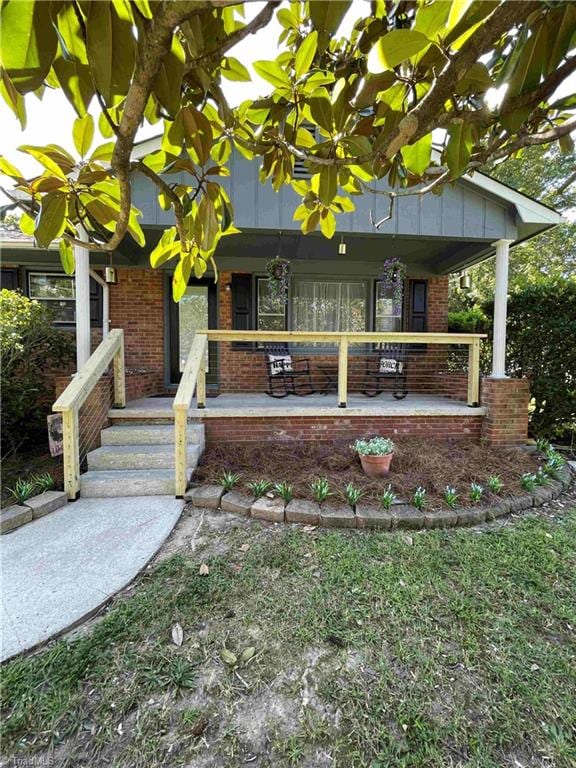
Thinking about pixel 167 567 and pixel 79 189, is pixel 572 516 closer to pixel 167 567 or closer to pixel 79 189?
pixel 167 567

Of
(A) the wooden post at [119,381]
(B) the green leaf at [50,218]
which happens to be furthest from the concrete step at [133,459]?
(B) the green leaf at [50,218]

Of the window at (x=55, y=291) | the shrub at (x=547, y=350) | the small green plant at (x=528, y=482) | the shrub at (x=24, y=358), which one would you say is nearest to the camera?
the small green plant at (x=528, y=482)

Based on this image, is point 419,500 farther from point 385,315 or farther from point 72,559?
point 385,315

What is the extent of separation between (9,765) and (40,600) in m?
0.96

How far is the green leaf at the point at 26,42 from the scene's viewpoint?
0.75m

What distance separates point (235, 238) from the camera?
5.64 m

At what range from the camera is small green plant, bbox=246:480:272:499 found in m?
A: 3.46

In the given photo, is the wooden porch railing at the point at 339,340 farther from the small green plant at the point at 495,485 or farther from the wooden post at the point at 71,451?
the small green plant at the point at 495,485

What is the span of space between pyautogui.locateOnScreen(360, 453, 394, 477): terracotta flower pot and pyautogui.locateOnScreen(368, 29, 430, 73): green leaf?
11.3ft

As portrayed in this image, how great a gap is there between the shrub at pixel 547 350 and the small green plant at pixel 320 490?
3.87 metres

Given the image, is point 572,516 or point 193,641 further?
point 572,516

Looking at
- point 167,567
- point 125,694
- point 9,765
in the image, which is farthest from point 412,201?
point 9,765

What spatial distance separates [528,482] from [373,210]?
3.86 m

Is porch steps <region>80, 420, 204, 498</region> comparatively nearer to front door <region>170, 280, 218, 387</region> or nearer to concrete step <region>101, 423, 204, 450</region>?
concrete step <region>101, 423, 204, 450</region>
